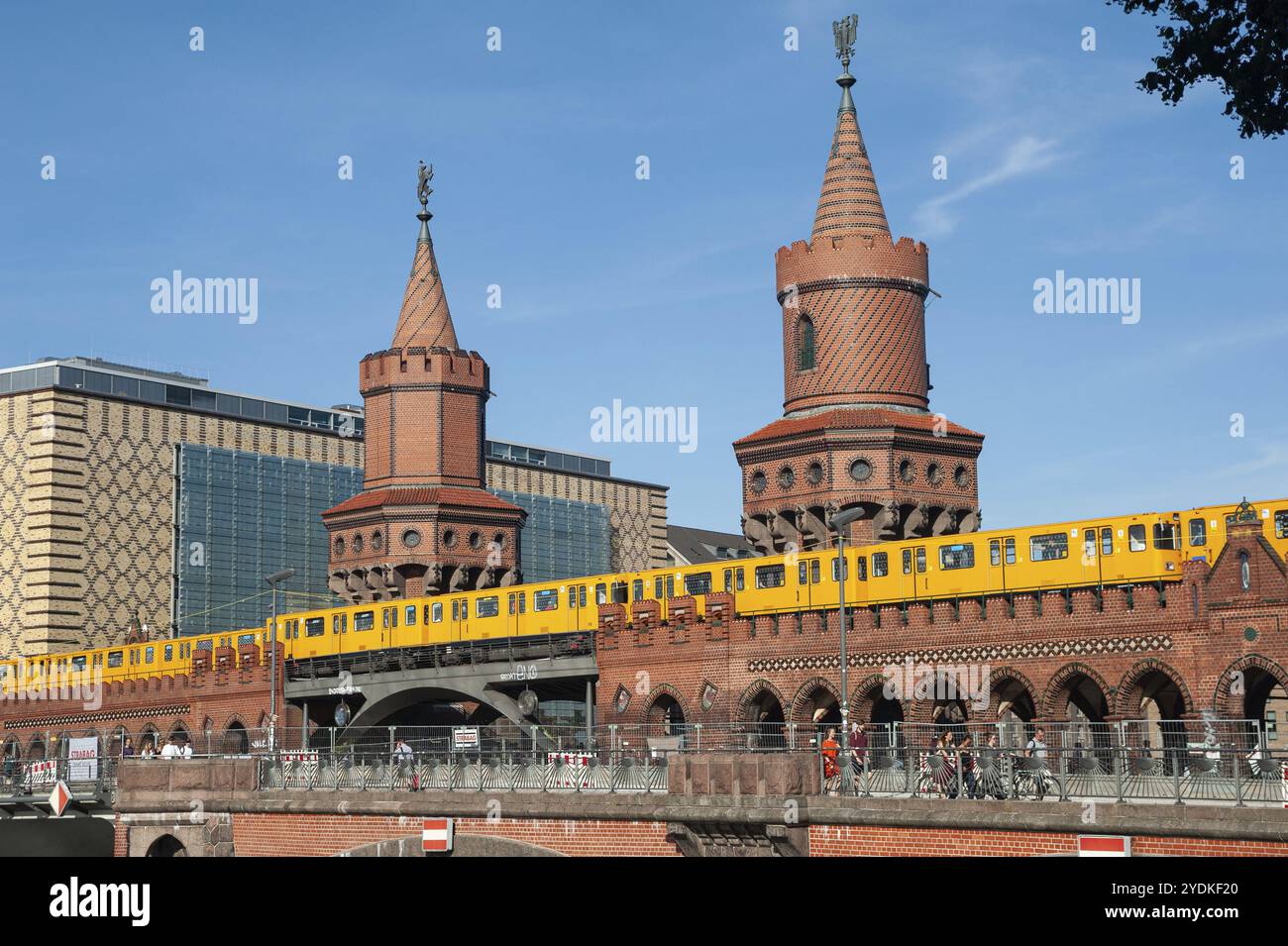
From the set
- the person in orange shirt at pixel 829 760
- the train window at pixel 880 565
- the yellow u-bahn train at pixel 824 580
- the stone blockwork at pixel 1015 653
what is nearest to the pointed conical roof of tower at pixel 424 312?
the yellow u-bahn train at pixel 824 580

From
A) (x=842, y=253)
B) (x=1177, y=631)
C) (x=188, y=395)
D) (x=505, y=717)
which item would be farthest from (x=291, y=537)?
(x=1177, y=631)

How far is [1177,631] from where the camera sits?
46094 mm

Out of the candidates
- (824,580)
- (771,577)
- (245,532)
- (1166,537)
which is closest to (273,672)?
(771,577)

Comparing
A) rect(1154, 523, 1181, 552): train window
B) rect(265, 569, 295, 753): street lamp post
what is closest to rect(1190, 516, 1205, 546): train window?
rect(1154, 523, 1181, 552): train window

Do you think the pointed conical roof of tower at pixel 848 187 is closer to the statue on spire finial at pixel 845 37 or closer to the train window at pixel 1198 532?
the statue on spire finial at pixel 845 37

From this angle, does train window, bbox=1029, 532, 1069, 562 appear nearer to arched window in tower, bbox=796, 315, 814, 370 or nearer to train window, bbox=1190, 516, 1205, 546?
train window, bbox=1190, 516, 1205, 546

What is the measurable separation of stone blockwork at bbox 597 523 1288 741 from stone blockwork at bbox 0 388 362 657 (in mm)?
48121

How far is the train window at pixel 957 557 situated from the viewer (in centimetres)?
5025

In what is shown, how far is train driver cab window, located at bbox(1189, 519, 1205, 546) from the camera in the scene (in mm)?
46031

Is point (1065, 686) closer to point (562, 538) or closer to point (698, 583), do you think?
point (698, 583)

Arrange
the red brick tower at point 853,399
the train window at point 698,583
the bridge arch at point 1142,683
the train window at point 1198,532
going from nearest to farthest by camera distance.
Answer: the train window at point 1198,532 < the bridge arch at point 1142,683 < the train window at point 698,583 < the red brick tower at point 853,399

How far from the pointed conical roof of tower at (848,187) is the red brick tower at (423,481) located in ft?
64.6

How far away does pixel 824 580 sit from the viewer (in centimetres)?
5347

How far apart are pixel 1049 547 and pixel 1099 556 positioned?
4.70 feet
